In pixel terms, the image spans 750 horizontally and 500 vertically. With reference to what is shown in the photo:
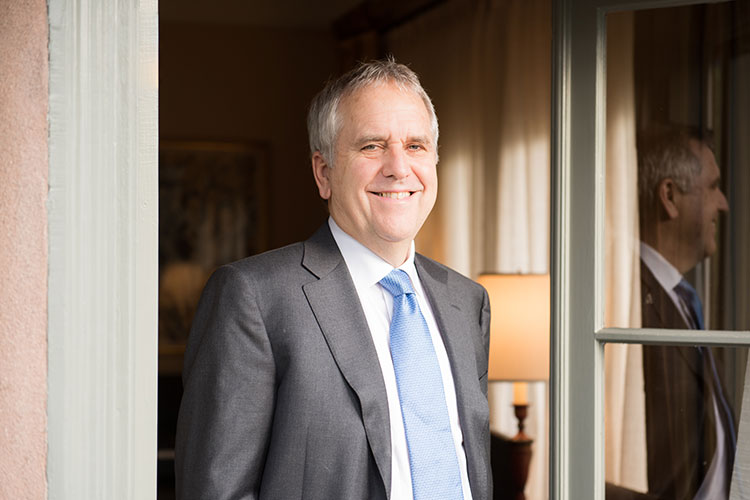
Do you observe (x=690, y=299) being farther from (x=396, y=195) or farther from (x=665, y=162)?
(x=396, y=195)

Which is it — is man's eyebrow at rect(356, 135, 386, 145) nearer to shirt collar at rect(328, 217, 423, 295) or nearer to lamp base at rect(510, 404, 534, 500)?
shirt collar at rect(328, 217, 423, 295)

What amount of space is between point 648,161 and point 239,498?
1.24 meters

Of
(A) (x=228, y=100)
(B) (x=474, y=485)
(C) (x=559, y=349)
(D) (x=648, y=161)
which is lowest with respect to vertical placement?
(B) (x=474, y=485)

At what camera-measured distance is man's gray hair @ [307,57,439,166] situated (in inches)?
75.8

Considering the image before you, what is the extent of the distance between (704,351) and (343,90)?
3.27ft

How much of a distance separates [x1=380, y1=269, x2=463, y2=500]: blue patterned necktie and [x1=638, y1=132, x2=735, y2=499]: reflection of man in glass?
561 mm

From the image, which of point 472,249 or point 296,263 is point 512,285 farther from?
point 296,263

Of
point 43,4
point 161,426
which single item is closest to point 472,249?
point 161,426

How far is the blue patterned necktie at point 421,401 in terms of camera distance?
178 centimetres

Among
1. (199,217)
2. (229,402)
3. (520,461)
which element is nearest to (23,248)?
(229,402)

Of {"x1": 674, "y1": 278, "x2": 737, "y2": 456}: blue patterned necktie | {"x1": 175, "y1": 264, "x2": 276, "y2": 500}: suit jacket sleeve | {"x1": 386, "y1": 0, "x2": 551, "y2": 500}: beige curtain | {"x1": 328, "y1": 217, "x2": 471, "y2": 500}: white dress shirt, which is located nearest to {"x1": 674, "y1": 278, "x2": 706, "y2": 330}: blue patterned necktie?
{"x1": 674, "y1": 278, "x2": 737, "y2": 456}: blue patterned necktie

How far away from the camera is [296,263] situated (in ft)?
6.20

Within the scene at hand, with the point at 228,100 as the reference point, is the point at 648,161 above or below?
below

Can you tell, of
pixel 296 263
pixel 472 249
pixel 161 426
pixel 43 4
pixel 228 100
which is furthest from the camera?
pixel 228 100
